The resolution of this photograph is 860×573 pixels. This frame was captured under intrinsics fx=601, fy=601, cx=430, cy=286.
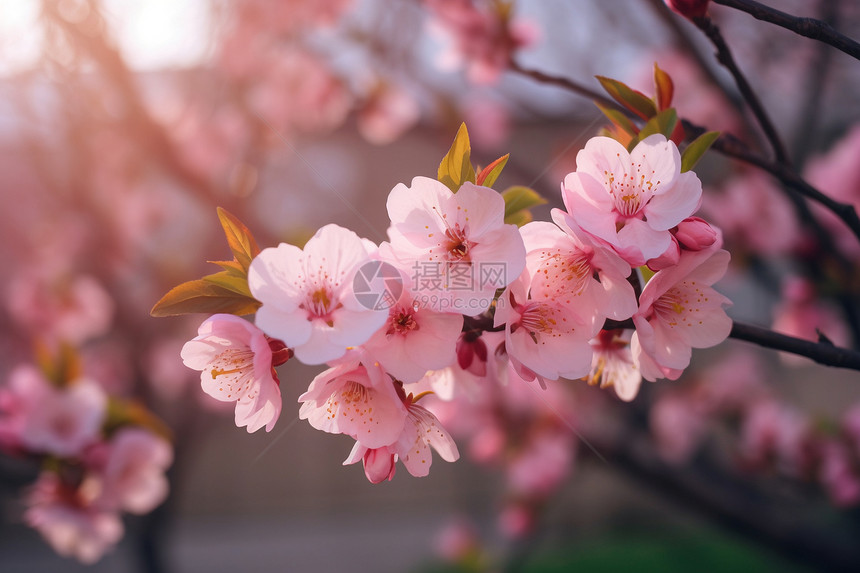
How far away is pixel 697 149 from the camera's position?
0.71 meters

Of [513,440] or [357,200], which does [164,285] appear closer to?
[513,440]

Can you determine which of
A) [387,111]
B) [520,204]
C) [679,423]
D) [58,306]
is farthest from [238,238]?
[679,423]

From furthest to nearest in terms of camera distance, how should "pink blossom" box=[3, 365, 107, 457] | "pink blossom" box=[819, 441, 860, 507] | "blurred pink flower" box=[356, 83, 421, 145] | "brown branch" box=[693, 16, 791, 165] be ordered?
"blurred pink flower" box=[356, 83, 421, 145] < "pink blossom" box=[819, 441, 860, 507] < "pink blossom" box=[3, 365, 107, 457] < "brown branch" box=[693, 16, 791, 165]

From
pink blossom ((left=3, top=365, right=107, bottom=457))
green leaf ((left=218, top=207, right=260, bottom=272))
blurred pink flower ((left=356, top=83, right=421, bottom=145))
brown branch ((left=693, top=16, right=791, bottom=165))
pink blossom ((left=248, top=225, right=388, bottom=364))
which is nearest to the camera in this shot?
pink blossom ((left=248, top=225, right=388, bottom=364))

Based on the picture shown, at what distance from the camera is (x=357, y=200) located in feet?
24.0

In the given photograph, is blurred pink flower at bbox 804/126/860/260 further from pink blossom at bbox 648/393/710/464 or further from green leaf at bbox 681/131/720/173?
pink blossom at bbox 648/393/710/464

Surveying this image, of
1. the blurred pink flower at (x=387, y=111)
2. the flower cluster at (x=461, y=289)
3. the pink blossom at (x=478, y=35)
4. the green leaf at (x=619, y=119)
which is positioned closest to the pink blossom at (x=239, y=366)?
the flower cluster at (x=461, y=289)

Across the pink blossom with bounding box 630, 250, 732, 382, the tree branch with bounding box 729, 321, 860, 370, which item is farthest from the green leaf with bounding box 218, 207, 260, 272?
the tree branch with bounding box 729, 321, 860, 370

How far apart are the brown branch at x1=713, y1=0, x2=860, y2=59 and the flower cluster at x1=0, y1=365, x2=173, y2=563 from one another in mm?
1481

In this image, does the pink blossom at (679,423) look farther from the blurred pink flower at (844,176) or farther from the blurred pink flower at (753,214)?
the blurred pink flower at (844,176)

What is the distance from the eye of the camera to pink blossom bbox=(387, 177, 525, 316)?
24.3 inches

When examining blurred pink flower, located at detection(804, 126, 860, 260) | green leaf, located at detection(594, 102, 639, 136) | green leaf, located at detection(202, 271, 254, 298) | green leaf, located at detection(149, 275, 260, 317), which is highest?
green leaf, located at detection(594, 102, 639, 136)

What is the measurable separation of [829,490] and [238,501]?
238 inches

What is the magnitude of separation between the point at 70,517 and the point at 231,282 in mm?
1124
